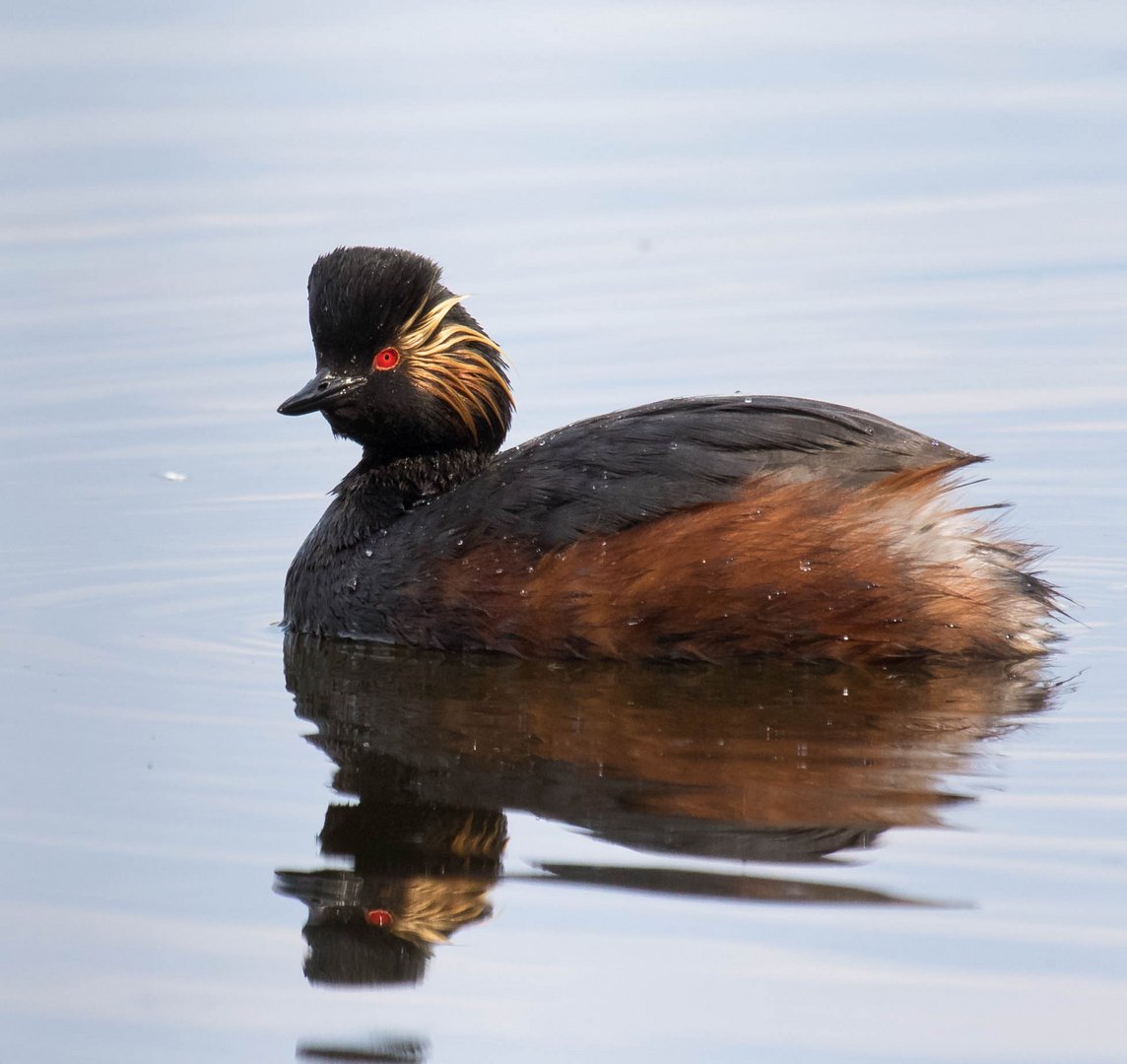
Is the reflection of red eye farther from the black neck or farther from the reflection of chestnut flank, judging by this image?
the reflection of chestnut flank

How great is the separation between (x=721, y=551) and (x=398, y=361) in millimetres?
1634

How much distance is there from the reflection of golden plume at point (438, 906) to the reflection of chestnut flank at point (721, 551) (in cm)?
197

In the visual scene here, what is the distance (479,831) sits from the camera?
593 cm

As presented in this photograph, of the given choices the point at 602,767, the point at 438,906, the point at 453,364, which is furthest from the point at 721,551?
the point at 438,906

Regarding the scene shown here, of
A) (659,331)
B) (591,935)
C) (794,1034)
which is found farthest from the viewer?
(659,331)

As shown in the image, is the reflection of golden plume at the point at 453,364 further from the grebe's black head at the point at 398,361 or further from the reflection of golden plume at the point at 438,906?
the reflection of golden plume at the point at 438,906

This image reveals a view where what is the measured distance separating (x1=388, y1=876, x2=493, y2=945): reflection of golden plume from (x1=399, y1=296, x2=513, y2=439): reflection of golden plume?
2.98 m

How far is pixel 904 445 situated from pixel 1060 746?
1.38 meters

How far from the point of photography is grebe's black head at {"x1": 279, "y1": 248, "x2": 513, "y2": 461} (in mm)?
8133

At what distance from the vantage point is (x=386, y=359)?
27.1 ft

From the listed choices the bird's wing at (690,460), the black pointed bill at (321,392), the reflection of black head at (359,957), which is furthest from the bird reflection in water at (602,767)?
the black pointed bill at (321,392)

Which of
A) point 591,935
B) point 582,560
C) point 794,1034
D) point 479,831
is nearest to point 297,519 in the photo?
point 582,560

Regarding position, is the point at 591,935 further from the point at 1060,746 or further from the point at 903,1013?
the point at 1060,746

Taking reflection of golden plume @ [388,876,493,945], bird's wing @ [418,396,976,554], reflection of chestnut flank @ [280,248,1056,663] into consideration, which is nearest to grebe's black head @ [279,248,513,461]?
reflection of chestnut flank @ [280,248,1056,663]
